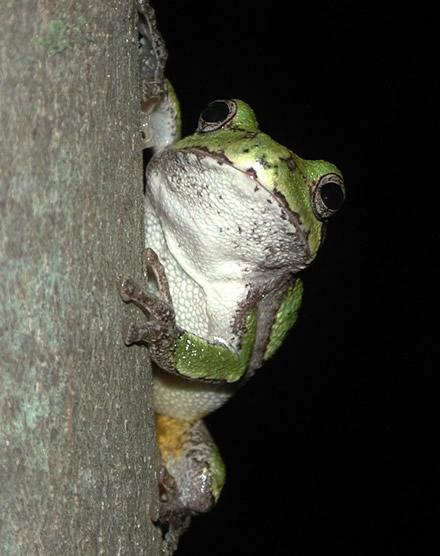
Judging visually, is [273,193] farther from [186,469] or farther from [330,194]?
[186,469]

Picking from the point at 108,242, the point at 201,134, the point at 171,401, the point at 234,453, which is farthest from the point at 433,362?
the point at 108,242

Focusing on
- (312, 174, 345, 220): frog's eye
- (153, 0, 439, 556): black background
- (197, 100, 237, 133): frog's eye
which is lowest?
(153, 0, 439, 556): black background

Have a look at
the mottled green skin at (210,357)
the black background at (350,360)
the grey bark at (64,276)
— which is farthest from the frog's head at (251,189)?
the black background at (350,360)

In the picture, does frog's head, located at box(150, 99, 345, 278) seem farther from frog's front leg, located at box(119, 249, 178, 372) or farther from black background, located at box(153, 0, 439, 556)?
black background, located at box(153, 0, 439, 556)

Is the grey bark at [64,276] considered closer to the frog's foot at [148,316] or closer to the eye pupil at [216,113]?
the frog's foot at [148,316]

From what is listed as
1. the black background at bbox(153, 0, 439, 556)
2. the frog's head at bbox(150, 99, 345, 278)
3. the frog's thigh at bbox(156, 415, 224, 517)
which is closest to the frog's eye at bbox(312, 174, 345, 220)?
the frog's head at bbox(150, 99, 345, 278)

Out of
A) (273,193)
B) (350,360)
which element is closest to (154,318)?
(273,193)

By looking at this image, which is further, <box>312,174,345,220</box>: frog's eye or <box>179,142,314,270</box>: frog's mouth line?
<box>312,174,345,220</box>: frog's eye
